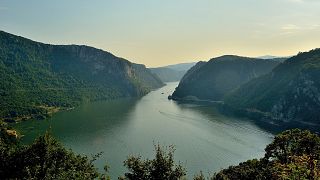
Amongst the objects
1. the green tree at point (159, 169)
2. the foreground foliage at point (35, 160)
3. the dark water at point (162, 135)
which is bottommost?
the dark water at point (162, 135)

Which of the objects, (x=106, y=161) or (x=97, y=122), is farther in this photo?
(x=97, y=122)

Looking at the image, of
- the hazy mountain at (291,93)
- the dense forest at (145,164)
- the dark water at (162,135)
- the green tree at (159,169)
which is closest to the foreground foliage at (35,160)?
the dense forest at (145,164)

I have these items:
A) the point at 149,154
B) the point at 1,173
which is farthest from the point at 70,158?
the point at 149,154

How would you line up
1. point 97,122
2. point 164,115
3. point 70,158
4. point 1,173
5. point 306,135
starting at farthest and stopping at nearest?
point 164,115, point 97,122, point 306,135, point 70,158, point 1,173

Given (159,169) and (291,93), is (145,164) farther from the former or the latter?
(291,93)

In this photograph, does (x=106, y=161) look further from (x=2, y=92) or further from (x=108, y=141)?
(x=2, y=92)

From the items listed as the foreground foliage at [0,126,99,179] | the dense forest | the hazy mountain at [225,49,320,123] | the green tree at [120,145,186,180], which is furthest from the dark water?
the green tree at [120,145,186,180]

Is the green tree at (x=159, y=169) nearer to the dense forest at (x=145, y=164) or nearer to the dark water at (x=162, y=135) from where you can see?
the dense forest at (x=145, y=164)

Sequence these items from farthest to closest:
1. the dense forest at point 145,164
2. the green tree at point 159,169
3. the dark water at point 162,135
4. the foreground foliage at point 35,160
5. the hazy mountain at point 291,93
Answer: the hazy mountain at point 291,93
the dark water at point 162,135
the foreground foliage at point 35,160
the green tree at point 159,169
the dense forest at point 145,164
